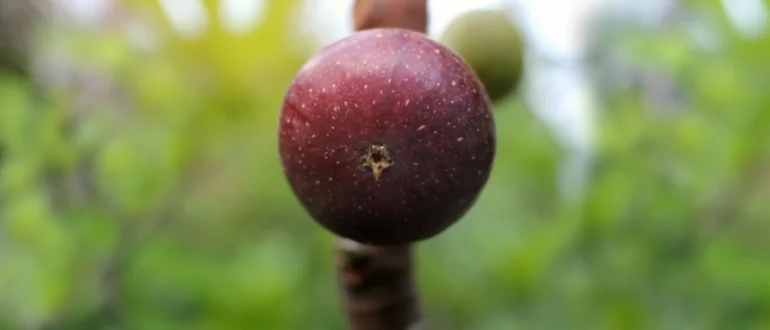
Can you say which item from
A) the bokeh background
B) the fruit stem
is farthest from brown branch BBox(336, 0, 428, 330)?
the bokeh background

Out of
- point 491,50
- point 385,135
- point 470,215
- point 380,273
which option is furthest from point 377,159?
point 470,215

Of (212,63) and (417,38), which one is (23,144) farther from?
(417,38)

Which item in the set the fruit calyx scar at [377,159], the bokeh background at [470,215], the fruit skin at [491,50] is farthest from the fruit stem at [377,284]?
the bokeh background at [470,215]

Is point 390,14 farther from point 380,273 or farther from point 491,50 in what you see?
point 491,50

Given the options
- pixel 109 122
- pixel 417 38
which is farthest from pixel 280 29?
pixel 417 38

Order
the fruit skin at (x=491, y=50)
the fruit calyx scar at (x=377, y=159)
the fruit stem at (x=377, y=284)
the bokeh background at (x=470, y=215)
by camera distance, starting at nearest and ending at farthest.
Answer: the fruit calyx scar at (x=377, y=159)
the fruit stem at (x=377, y=284)
the fruit skin at (x=491, y=50)
the bokeh background at (x=470, y=215)

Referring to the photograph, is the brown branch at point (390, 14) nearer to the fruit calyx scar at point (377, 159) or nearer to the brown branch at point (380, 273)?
the brown branch at point (380, 273)
